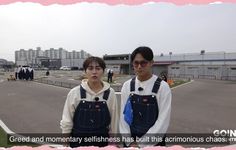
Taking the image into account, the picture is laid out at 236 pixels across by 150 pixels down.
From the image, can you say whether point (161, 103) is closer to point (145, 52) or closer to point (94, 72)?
point (145, 52)

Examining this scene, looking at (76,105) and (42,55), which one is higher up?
(42,55)

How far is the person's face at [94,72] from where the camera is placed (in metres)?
2.54

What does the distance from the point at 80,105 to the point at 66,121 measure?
0.20 meters

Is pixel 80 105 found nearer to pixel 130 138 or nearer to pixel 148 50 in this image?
pixel 130 138

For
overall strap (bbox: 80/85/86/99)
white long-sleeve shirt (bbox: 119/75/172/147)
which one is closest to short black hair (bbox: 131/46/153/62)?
white long-sleeve shirt (bbox: 119/75/172/147)

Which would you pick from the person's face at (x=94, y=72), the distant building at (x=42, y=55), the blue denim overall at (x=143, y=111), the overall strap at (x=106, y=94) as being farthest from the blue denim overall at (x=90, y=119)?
the distant building at (x=42, y=55)

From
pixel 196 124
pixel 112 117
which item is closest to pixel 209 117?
pixel 196 124

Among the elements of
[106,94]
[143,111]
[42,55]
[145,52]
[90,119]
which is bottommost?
[90,119]

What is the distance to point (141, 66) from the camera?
234 cm

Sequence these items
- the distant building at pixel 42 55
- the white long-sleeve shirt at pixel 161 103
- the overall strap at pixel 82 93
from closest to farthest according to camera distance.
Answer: the white long-sleeve shirt at pixel 161 103, the overall strap at pixel 82 93, the distant building at pixel 42 55

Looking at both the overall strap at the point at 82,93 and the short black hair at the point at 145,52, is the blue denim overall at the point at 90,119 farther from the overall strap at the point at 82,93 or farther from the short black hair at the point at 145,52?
the short black hair at the point at 145,52

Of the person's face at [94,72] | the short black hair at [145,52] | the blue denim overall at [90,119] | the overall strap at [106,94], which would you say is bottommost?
the blue denim overall at [90,119]

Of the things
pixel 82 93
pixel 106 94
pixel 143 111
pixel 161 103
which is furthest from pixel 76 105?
pixel 161 103

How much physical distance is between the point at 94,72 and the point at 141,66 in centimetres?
45
